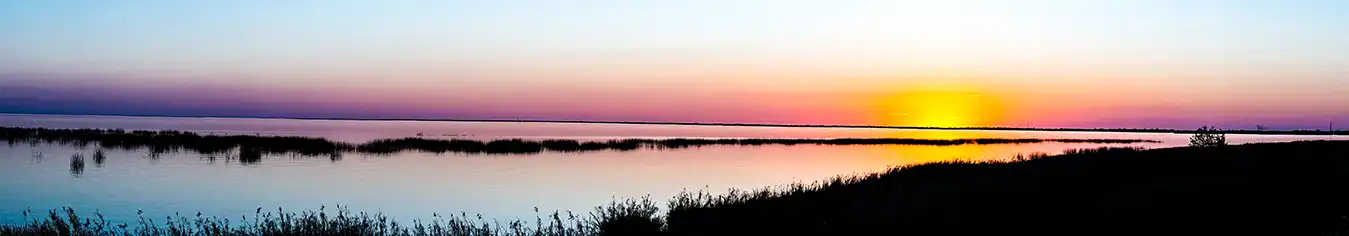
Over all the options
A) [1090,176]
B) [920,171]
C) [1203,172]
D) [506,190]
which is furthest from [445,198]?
[1203,172]

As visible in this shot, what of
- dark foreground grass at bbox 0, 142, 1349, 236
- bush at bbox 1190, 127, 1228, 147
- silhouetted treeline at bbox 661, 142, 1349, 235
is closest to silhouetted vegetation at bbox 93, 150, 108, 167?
dark foreground grass at bbox 0, 142, 1349, 236

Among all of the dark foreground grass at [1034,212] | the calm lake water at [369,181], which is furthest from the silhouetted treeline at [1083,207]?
the calm lake water at [369,181]

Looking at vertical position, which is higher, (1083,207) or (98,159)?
(1083,207)

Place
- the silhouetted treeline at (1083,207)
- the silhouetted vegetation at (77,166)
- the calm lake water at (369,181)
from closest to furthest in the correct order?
the silhouetted treeline at (1083,207) < the calm lake water at (369,181) < the silhouetted vegetation at (77,166)

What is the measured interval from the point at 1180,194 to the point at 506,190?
725 inches

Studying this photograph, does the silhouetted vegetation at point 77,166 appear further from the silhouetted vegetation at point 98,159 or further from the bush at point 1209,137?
the bush at point 1209,137

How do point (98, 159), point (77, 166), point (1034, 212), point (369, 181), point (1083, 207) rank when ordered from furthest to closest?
point (98, 159) < point (77, 166) < point (369, 181) < point (1083, 207) < point (1034, 212)

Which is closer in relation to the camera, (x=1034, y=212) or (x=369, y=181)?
(x=1034, y=212)

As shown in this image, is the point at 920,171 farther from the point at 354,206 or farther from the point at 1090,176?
the point at 354,206

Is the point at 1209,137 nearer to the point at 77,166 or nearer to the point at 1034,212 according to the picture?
the point at 1034,212

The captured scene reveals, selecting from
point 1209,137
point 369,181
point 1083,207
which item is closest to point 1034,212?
point 1083,207

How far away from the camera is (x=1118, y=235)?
429 inches

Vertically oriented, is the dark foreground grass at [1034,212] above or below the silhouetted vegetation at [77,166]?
above

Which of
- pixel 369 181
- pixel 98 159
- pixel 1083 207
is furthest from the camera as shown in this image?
pixel 98 159
